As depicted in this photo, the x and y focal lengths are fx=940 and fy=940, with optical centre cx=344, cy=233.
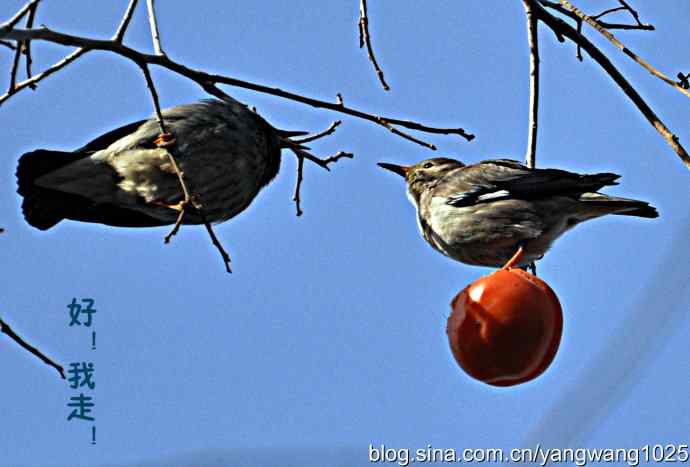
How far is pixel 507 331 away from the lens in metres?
3.45

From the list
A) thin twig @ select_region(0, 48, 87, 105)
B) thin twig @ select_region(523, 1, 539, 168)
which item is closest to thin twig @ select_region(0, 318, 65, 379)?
thin twig @ select_region(0, 48, 87, 105)

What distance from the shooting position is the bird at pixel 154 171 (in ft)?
14.1

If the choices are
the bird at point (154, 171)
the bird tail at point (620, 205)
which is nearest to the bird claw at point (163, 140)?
the bird at point (154, 171)

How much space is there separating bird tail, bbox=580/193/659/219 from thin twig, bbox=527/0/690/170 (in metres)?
1.17

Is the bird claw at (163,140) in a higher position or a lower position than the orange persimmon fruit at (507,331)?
higher

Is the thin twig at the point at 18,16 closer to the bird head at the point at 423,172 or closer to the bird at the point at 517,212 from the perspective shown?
the bird at the point at 517,212

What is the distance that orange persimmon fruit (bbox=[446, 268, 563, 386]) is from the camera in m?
3.44

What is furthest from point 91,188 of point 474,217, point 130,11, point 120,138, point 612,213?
point 612,213

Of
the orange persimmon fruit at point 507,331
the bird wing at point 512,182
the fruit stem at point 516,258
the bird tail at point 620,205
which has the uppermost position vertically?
the bird wing at point 512,182

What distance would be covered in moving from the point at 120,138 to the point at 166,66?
1.54 m

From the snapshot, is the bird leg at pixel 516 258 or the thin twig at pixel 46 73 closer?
the thin twig at pixel 46 73

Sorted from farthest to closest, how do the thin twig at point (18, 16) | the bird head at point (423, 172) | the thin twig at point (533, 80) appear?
the bird head at point (423, 172), the thin twig at point (533, 80), the thin twig at point (18, 16)

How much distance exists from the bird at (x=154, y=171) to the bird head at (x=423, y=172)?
124 cm

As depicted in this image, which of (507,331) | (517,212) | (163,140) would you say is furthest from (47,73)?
(517,212)
